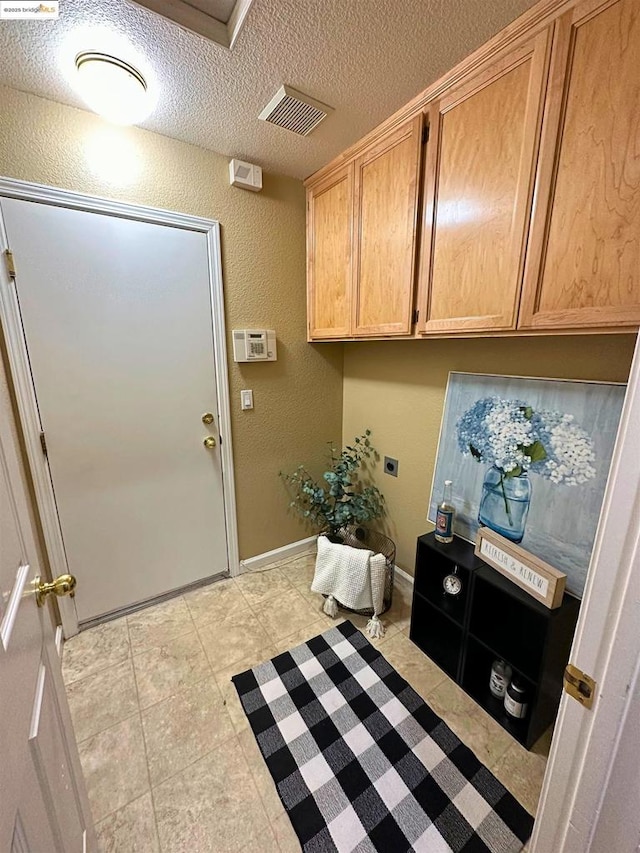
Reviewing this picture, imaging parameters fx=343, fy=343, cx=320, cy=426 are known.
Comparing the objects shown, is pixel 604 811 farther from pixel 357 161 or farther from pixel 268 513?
pixel 357 161

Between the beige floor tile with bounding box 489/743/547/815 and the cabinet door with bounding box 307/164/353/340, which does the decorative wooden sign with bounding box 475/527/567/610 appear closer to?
the beige floor tile with bounding box 489/743/547/815

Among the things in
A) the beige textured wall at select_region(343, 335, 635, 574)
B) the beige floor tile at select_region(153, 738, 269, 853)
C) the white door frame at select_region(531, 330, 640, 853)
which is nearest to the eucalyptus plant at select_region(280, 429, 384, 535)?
the beige textured wall at select_region(343, 335, 635, 574)

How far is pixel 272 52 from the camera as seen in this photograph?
118 centimetres

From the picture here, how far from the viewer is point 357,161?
1.68m

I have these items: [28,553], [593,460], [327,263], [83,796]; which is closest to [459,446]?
[593,460]

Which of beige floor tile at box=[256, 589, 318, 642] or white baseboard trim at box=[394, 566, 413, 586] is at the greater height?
white baseboard trim at box=[394, 566, 413, 586]

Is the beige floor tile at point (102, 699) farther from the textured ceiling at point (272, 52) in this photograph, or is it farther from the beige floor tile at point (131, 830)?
the textured ceiling at point (272, 52)

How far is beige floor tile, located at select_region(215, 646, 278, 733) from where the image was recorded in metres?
1.41

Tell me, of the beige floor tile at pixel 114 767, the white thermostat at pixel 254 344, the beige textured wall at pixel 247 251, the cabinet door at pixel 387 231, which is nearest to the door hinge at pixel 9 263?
the beige textured wall at pixel 247 251

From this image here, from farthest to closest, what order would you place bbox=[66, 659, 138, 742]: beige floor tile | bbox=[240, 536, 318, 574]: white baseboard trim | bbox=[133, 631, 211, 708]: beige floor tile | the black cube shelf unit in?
bbox=[240, 536, 318, 574]: white baseboard trim, bbox=[133, 631, 211, 708]: beige floor tile, bbox=[66, 659, 138, 742]: beige floor tile, the black cube shelf unit

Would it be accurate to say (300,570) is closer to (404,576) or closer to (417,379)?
(404,576)

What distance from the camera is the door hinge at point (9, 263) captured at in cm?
142

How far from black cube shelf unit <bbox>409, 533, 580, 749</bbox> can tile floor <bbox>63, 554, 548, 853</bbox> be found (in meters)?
0.07

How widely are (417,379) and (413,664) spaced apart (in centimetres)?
145
